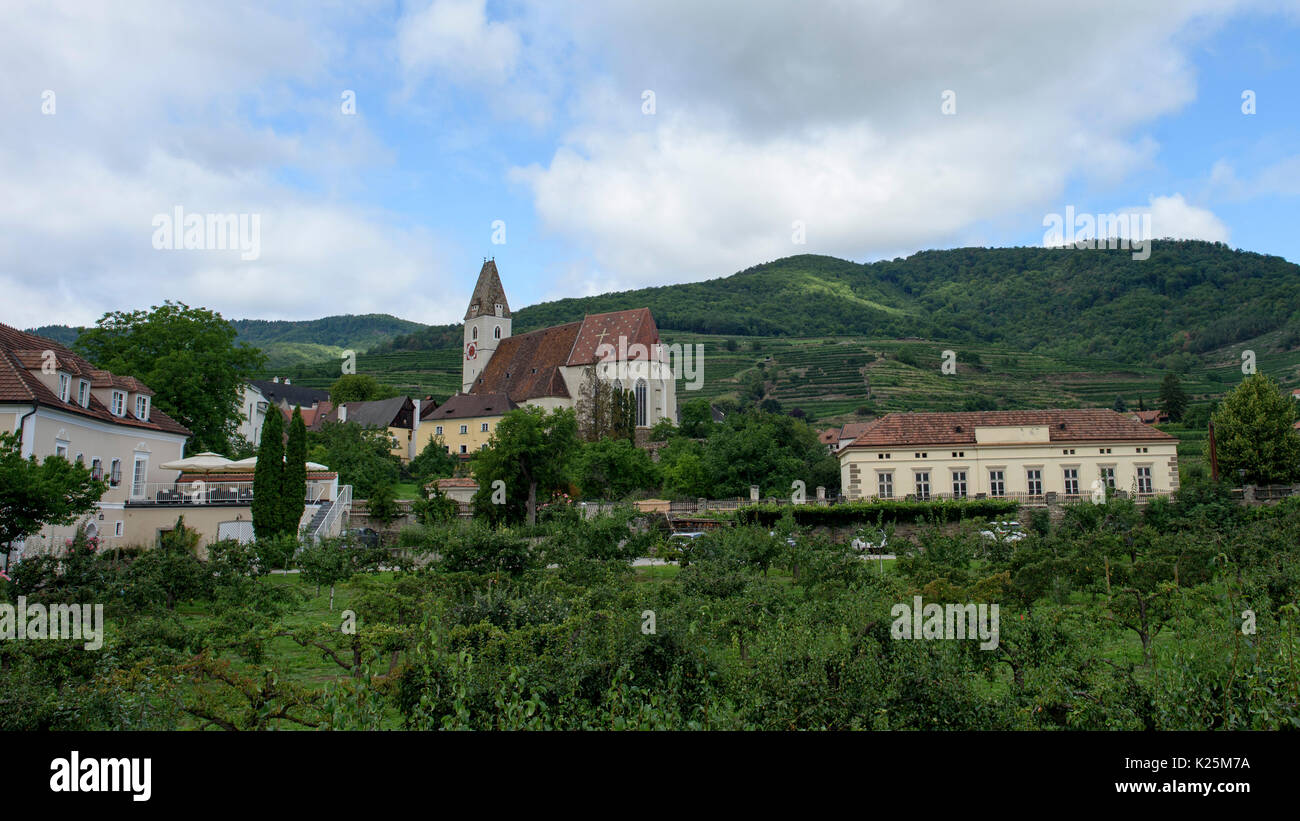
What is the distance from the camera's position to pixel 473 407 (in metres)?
87.2

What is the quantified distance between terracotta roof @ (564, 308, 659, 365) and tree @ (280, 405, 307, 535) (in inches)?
2008

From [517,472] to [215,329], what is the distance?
17028 mm

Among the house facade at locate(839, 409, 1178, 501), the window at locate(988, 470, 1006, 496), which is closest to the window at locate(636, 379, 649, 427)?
the house facade at locate(839, 409, 1178, 501)

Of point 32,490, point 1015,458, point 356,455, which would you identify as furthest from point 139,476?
point 1015,458

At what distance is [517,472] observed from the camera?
1906 inches

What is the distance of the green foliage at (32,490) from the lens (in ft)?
60.8

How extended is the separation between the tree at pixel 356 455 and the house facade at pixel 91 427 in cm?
1089

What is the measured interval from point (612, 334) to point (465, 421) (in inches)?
672

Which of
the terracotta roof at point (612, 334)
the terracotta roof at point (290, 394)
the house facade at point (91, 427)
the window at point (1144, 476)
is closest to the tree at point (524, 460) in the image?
the house facade at point (91, 427)

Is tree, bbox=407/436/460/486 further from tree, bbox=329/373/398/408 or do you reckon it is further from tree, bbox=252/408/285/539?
tree, bbox=329/373/398/408

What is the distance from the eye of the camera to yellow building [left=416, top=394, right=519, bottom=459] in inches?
3337
